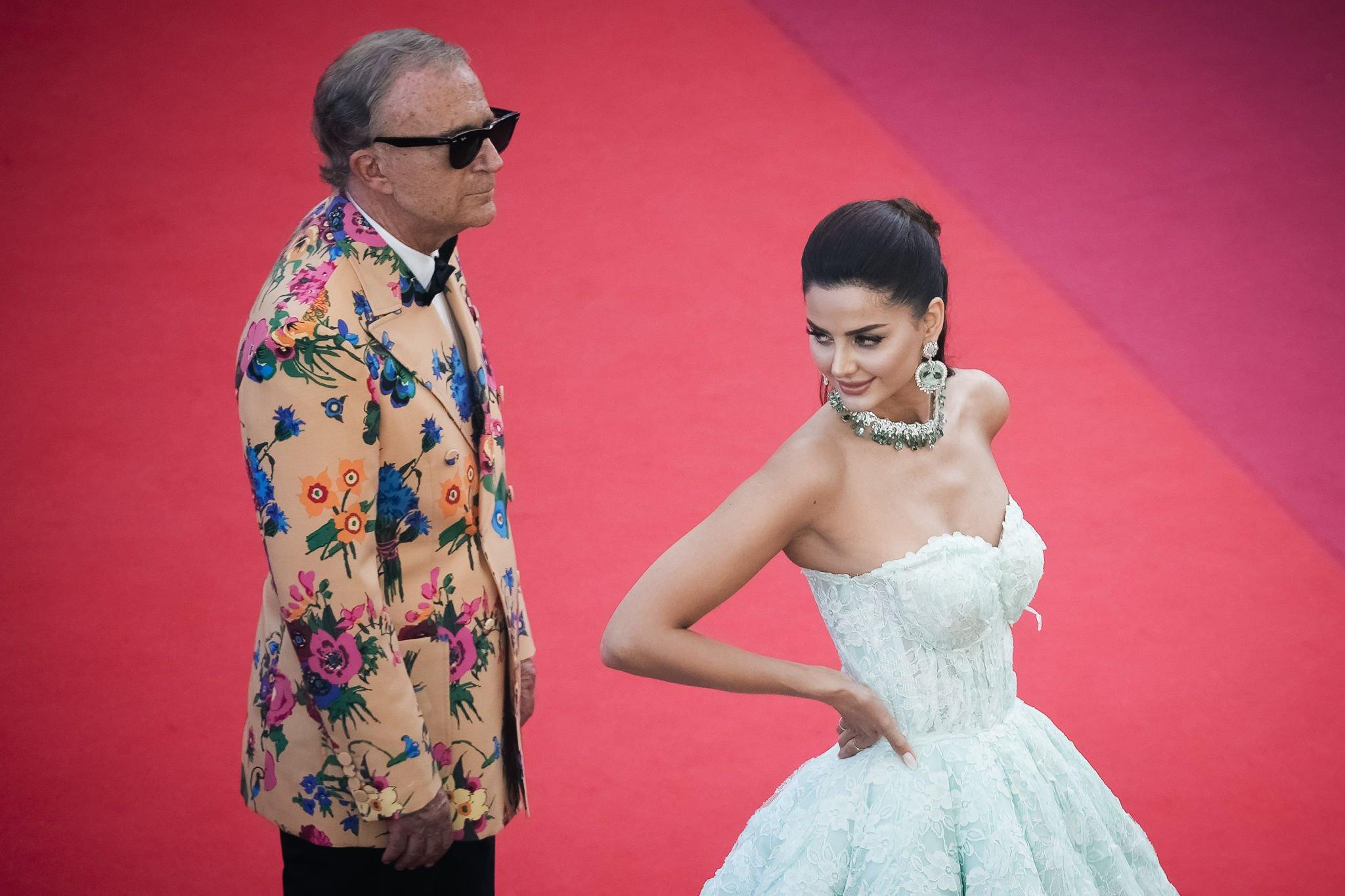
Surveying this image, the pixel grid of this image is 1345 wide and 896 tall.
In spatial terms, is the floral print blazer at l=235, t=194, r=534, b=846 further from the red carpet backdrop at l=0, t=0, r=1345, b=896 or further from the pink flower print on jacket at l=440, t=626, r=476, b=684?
the red carpet backdrop at l=0, t=0, r=1345, b=896

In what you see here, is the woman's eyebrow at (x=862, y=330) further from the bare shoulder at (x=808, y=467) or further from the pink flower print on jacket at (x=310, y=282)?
the pink flower print on jacket at (x=310, y=282)

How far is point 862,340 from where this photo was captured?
172 cm

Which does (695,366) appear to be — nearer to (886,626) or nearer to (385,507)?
(886,626)

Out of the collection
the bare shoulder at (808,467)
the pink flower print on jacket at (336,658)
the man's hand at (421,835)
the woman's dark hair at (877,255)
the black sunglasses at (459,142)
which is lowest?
the man's hand at (421,835)

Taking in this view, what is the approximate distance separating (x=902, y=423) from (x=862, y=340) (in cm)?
17

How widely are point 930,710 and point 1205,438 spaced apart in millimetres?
2747

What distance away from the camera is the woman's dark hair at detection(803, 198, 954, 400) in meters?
1.68

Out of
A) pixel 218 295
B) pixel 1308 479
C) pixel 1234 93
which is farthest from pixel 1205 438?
pixel 218 295

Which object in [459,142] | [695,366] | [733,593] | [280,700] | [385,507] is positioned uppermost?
[695,366]

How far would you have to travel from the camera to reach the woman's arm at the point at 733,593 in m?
1.70

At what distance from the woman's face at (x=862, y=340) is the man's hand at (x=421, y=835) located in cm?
71

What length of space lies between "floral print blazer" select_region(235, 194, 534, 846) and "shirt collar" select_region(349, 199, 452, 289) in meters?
0.02

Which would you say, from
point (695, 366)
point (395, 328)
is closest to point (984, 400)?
point (395, 328)

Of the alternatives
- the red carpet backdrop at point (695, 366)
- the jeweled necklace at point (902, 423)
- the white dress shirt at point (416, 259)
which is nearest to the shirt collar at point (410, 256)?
the white dress shirt at point (416, 259)
